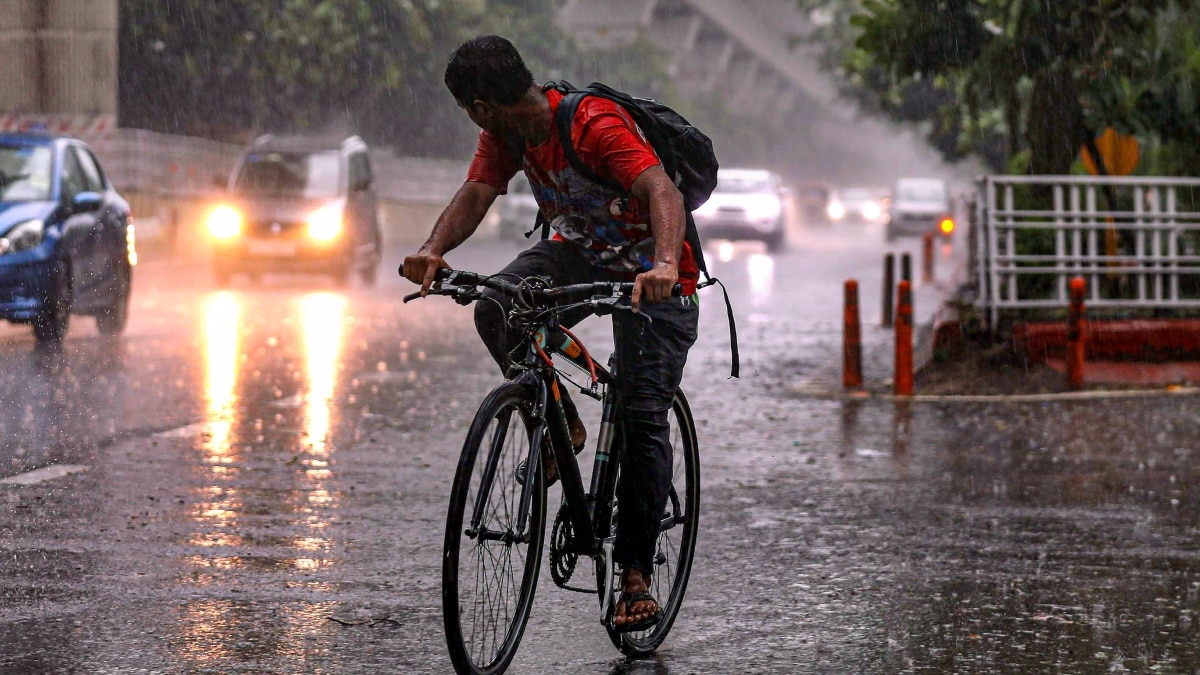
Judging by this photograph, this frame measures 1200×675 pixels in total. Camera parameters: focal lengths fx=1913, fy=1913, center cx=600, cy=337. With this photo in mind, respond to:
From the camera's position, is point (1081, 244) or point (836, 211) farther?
point (836, 211)

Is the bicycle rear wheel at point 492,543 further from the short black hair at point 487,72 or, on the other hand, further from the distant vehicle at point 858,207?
the distant vehicle at point 858,207

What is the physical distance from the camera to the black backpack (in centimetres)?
499

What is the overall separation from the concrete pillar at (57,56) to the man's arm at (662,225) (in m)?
26.4

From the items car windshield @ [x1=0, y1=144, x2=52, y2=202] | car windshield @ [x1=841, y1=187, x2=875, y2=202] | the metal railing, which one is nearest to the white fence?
car windshield @ [x1=0, y1=144, x2=52, y2=202]

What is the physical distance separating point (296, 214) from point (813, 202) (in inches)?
1862

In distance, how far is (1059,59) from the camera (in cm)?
1554

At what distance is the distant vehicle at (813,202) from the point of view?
68194mm

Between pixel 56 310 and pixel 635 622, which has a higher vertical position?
pixel 56 310

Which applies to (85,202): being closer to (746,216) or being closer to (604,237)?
(604,237)

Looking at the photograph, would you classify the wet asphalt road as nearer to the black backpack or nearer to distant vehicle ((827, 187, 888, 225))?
the black backpack

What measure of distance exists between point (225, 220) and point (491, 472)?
1858cm

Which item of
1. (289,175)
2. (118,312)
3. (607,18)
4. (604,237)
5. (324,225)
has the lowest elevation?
(118,312)

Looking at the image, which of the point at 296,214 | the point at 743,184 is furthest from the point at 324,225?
the point at 743,184

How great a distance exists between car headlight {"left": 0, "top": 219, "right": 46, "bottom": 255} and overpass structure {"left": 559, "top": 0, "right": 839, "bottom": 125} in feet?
161
